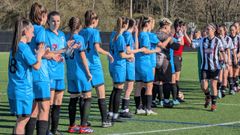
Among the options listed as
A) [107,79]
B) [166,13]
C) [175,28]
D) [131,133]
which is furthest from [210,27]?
[166,13]

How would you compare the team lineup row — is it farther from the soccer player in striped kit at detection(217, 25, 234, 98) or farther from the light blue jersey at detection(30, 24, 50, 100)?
the soccer player in striped kit at detection(217, 25, 234, 98)

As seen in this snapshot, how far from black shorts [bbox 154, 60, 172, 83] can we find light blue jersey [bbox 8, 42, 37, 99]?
6233mm

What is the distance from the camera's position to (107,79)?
20781 millimetres

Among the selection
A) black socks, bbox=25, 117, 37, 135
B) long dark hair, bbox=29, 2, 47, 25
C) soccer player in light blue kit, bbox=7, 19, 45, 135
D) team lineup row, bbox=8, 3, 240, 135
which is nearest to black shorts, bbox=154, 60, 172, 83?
team lineup row, bbox=8, 3, 240, 135

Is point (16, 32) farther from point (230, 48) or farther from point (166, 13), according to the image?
point (166, 13)

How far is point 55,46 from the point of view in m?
8.75

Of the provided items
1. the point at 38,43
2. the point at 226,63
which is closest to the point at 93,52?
the point at 38,43

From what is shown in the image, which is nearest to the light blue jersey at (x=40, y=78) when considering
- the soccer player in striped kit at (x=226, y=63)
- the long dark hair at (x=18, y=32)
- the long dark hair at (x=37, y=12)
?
the long dark hair at (x=37, y=12)

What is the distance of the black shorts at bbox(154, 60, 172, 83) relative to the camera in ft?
42.3

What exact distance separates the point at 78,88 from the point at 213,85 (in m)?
4.14

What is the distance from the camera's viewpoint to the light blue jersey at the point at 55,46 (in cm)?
873

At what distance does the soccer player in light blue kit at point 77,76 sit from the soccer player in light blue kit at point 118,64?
1.03 metres

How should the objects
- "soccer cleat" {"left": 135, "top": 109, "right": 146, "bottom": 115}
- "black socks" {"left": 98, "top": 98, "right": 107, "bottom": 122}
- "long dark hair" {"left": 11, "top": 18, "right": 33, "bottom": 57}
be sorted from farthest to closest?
"soccer cleat" {"left": 135, "top": 109, "right": 146, "bottom": 115}, "black socks" {"left": 98, "top": 98, "right": 107, "bottom": 122}, "long dark hair" {"left": 11, "top": 18, "right": 33, "bottom": 57}

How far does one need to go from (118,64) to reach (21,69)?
12.1 feet
